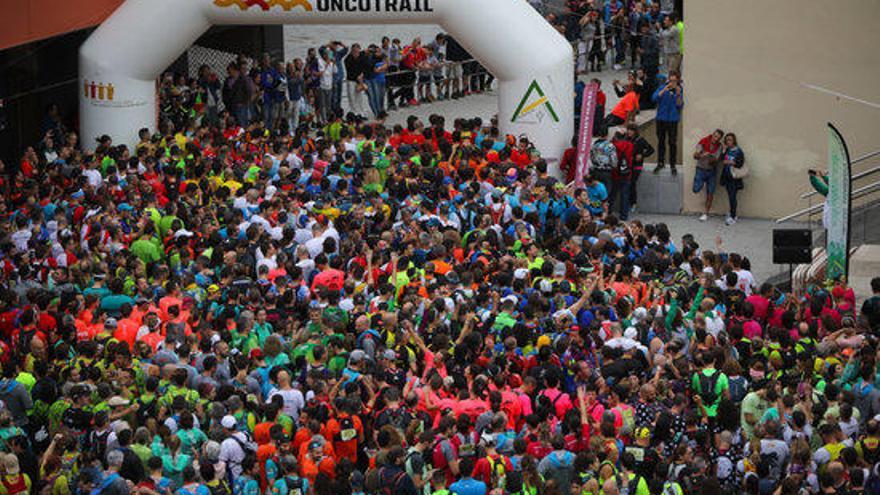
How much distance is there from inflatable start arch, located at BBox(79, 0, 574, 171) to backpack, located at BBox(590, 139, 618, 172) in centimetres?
69

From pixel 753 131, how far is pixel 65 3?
414 inches

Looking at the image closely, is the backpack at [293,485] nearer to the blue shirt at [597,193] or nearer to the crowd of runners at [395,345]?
the crowd of runners at [395,345]

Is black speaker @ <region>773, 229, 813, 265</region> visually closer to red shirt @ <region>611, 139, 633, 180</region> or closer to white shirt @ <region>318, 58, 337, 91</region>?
red shirt @ <region>611, 139, 633, 180</region>

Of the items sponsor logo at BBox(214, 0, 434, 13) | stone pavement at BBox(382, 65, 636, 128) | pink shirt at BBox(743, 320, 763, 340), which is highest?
sponsor logo at BBox(214, 0, 434, 13)

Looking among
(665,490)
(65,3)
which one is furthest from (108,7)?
(665,490)

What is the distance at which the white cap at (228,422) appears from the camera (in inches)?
595

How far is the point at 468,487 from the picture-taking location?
559 inches

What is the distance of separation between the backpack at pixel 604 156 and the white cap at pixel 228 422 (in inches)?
463

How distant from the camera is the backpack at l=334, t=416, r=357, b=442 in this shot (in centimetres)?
1545

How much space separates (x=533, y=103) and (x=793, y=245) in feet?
20.2

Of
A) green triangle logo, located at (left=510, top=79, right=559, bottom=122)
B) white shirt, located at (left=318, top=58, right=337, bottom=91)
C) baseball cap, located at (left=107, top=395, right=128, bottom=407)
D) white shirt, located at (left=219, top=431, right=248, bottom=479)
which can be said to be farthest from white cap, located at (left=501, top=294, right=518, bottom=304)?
white shirt, located at (left=318, top=58, right=337, bottom=91)

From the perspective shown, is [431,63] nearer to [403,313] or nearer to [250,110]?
[250,110]

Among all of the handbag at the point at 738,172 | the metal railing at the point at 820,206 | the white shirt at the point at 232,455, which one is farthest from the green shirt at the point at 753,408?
the handbag at the point at 738,172

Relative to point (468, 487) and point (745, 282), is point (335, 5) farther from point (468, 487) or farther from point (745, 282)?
point (468, 487)
